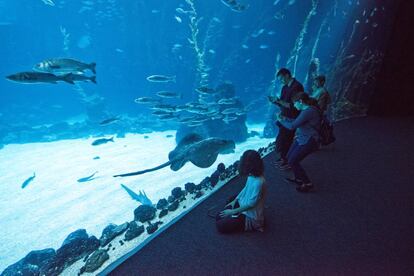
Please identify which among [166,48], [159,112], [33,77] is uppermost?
[166,48]

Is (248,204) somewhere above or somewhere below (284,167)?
below

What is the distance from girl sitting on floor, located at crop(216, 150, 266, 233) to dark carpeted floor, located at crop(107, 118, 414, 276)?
130 millimetres

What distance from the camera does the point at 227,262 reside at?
2744mm

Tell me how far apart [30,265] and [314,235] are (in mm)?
4821

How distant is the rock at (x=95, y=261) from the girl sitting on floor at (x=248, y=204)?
148 centimetres

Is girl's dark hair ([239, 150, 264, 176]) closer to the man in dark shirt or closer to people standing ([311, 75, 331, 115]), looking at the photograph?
the man in dark shirt

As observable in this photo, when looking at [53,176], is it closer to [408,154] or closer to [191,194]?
[191,194]

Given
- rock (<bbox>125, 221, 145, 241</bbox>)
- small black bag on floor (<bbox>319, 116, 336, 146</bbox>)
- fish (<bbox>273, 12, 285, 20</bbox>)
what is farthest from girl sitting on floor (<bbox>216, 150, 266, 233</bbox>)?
fish (<bbox>273, 12, 285, 20</bbox>)

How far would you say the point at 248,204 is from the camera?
9.68ft

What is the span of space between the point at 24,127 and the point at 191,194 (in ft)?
84.8

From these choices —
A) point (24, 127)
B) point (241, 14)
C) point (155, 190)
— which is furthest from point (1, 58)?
point (155, 190)

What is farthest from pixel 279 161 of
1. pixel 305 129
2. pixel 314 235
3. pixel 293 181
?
pixel 314 235

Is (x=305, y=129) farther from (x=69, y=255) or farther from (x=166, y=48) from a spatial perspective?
(x=166, y=48)

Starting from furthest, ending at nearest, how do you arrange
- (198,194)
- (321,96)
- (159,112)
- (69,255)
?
(159,112) < (321,96) < (198,194) < (69,255)
